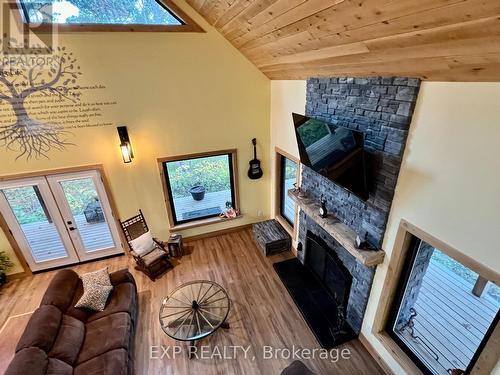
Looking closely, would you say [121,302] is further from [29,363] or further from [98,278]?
[29,363]

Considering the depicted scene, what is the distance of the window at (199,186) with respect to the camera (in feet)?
16.2

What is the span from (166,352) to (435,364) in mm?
3127

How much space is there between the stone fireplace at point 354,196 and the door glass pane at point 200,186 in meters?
1.81

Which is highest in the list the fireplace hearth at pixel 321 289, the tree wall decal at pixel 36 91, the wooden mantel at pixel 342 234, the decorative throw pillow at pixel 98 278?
the tree wall decal at pixel 36 91

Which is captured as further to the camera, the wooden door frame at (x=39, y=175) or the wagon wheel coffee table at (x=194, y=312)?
the wooden door frame at (x=39, y=175)

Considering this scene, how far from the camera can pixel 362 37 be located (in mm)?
1980

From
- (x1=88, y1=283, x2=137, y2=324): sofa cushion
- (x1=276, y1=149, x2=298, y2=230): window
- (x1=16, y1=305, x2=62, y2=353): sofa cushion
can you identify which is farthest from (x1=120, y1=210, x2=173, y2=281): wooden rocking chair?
(x1=276, y1=149, x2=298, y2=230): window

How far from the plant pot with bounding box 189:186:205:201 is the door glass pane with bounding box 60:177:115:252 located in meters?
1.69

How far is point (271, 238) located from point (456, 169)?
343 cm

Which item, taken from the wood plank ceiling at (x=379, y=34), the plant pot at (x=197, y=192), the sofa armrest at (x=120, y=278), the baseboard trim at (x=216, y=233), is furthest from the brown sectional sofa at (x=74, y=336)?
the wood plank ceiling at (x=379, y=34)

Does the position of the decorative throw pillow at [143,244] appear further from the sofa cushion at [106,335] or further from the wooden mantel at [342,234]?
the wooden mantel at [342,234]

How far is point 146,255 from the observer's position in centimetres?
458

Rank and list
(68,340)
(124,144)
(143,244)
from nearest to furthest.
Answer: (68,340)
(124,144)
(143,244)

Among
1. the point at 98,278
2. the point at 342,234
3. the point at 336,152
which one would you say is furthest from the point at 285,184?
the point at 98,278
